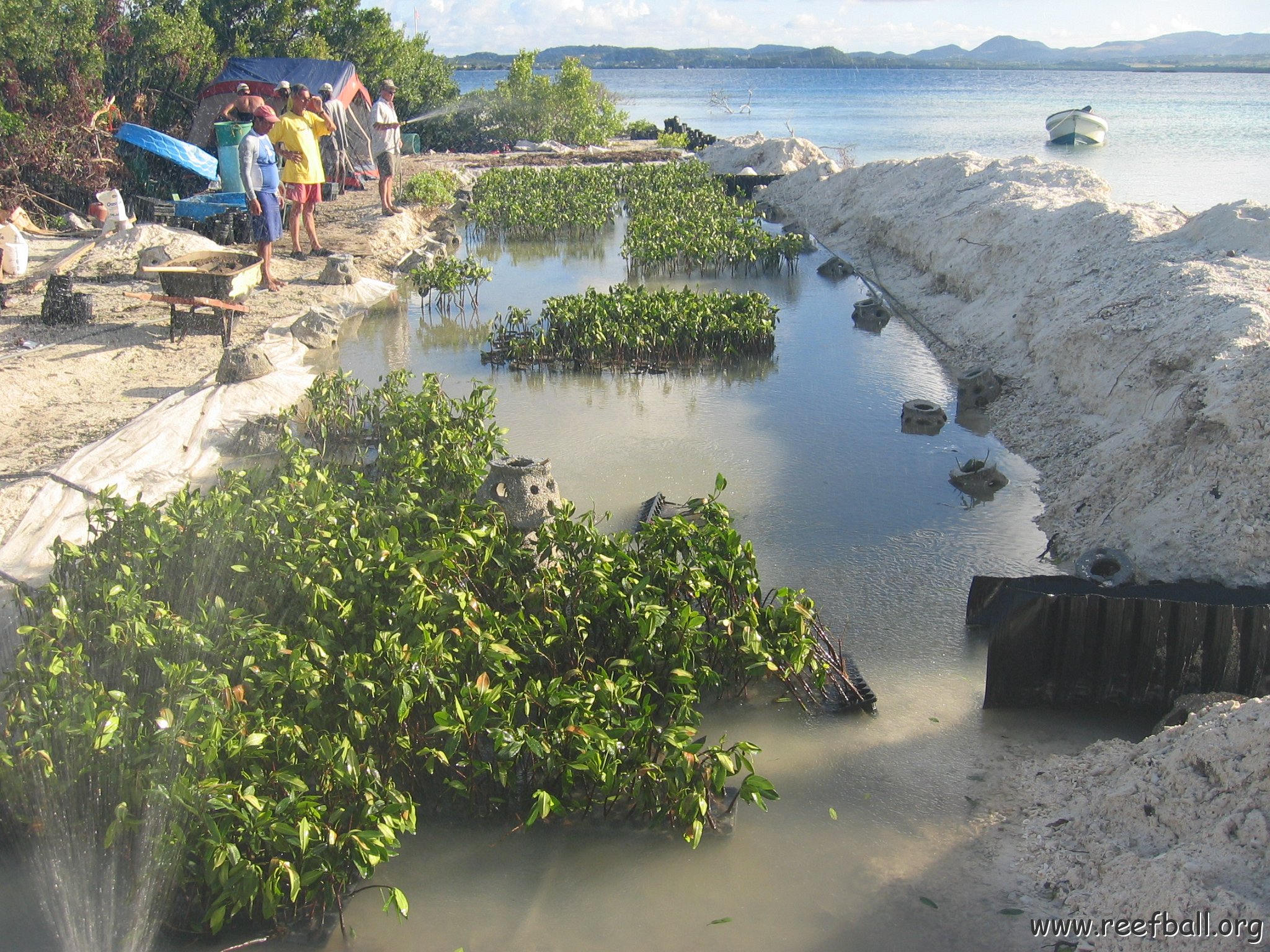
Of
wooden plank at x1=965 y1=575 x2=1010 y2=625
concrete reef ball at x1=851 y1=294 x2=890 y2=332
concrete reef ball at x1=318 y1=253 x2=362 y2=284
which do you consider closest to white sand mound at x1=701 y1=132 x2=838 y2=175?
concrete reef ball at x1=851 y1=294 x2=890 y2=332

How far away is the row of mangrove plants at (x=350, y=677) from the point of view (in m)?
3.34

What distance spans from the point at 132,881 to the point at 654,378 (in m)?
6.92

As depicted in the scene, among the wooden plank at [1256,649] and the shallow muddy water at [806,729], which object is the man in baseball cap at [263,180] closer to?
the shallow muddy water at [806,729]

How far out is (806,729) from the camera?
15.0 feet

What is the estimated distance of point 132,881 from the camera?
11.2 ft

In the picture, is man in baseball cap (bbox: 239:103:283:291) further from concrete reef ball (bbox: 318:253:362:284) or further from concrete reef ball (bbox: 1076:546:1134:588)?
concrete reef ball (bbox: 1076:546:1134:588)

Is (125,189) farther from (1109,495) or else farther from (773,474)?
(1109,495)

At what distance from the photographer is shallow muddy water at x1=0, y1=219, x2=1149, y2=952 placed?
11.4 ft

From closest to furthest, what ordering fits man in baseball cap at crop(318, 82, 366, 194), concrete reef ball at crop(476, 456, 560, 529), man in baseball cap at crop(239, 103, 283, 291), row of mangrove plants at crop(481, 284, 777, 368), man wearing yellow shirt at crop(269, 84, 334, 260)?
concrete reef ball at crop(476, 456, 560, 529) < row of mangrove plants at crop(481, 284, 777, 368) < man in baseball cap at crop(239, 103, 283, 291) < man wearing yellow shirt at crop(269, 84, 334, 260) < man in baseball cap at crop(318, 82, 366, 194)

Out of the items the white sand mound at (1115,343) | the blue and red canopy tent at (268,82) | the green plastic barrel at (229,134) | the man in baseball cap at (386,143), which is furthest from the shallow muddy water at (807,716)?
the blue and red canopy tent at (268,82)

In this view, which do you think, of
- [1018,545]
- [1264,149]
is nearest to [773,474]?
[1018,545]

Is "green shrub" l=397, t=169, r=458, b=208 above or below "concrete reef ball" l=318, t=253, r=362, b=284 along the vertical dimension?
above

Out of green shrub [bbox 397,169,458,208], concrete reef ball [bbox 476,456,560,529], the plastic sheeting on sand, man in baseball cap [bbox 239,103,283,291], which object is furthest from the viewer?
green shrub [bbox 397,169,458,208]

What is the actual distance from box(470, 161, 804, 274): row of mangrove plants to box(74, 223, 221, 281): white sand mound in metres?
5.95
